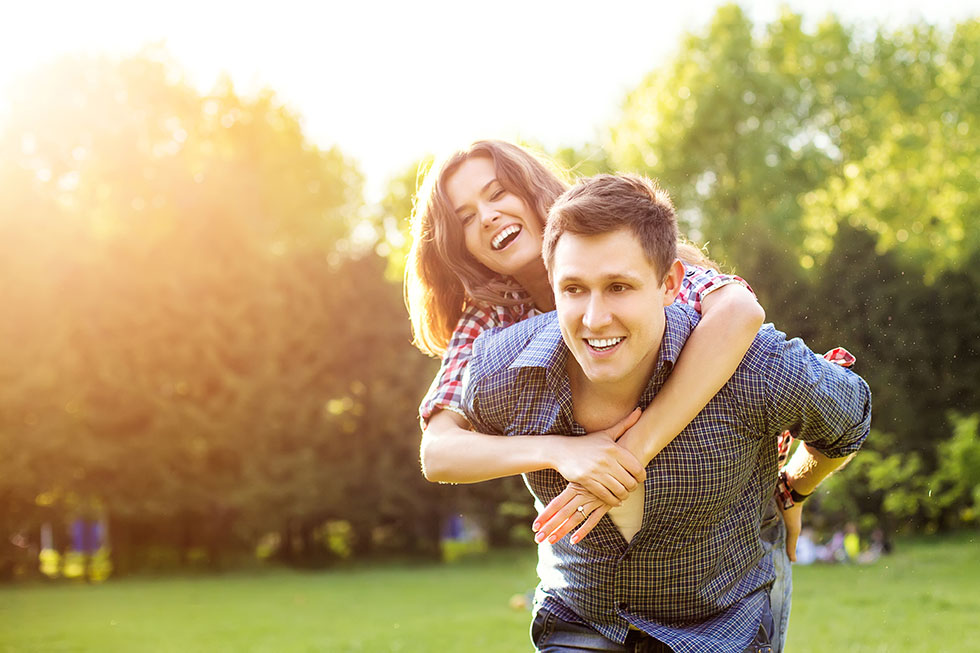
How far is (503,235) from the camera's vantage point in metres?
3.43

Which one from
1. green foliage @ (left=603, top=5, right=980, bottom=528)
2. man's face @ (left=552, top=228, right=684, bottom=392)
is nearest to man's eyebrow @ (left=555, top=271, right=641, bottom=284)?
man's face @ (left=552, top=228, right=684, bottom=392)

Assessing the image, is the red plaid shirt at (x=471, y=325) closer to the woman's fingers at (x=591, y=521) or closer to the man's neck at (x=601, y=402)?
the man's neck at (x=601, y=402)

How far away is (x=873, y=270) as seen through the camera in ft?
60.3

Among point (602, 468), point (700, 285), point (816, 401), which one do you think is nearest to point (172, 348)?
point (700, 285)

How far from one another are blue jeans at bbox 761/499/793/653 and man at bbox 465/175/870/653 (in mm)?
96

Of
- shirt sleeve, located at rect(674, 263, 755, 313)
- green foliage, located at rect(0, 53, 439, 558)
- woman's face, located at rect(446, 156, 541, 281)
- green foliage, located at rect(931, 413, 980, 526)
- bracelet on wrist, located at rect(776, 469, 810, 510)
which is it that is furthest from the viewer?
green foliage, located at rect(0, 53, 439, 558)

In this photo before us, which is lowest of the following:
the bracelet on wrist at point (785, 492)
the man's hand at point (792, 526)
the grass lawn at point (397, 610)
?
the grass lawn at point (397, 610)

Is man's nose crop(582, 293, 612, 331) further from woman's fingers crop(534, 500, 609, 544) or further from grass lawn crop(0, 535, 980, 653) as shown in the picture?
grass lawn crop(0, 535, 980, 653)

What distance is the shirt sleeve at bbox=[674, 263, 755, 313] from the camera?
2939 millimetres

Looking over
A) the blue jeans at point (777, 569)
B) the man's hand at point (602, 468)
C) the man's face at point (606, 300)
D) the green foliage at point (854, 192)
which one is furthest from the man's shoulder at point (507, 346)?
the green foliage at point (854, 192)

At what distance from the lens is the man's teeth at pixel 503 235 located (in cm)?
343

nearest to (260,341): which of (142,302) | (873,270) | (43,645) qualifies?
(142,302)

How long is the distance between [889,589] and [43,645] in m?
9.41

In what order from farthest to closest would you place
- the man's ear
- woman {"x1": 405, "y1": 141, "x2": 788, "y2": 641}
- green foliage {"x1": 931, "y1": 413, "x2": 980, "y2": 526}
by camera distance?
1. green foliage {"x1": 931, "y1": 413, "x2": 980, "y2": 526}
2. the man's ear
3. woman {"x1": 405, "y1": 141, "x2": 788, "y2": 641}
